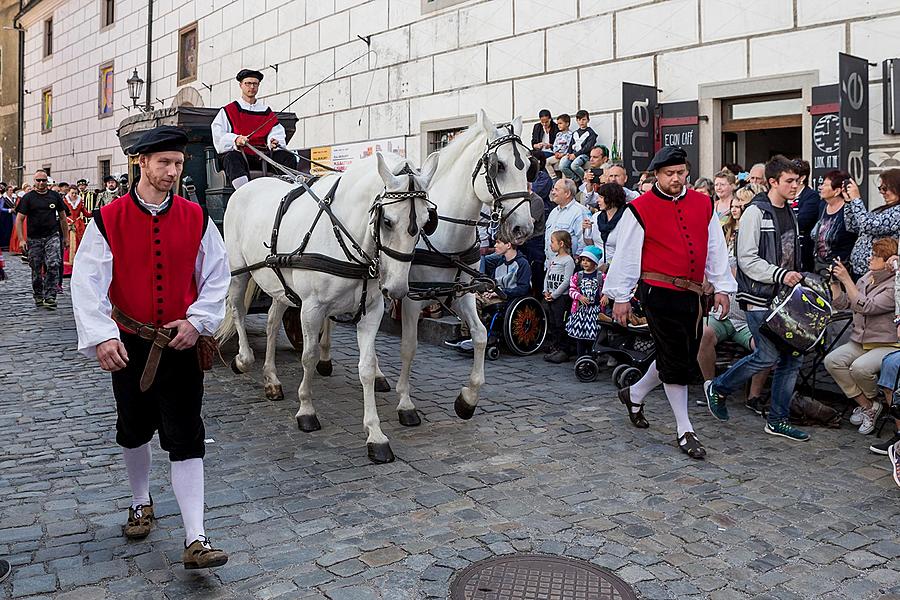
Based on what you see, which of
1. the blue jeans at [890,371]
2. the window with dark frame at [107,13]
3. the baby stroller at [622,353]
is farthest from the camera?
the window with dark frame at [107,13]

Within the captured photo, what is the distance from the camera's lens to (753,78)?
9.43 metres

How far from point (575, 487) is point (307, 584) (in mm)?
1864

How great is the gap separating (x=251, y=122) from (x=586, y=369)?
159 inches

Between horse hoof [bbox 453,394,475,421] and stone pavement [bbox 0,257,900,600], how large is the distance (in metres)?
0.07

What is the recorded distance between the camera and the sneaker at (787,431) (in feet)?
19.5

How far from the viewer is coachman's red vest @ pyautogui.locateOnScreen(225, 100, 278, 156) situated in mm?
8203

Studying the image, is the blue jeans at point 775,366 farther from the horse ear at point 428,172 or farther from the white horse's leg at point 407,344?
the horse ear at point 428,172

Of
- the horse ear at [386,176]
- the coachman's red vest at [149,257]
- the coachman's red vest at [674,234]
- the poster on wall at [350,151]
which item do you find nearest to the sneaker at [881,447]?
the coachman's red vest at [674,234]

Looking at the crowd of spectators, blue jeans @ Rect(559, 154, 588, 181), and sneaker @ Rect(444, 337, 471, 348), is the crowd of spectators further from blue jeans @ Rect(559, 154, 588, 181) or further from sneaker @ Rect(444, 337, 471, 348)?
sneaker @ Rect(444, 337, 471, 348)

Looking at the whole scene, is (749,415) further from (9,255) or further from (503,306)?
(9,255)

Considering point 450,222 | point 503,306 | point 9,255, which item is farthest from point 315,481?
point 9,255

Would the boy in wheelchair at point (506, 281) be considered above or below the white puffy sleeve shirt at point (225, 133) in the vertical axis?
below

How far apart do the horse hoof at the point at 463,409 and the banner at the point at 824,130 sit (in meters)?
4.52

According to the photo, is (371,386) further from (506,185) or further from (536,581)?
(536,581)
